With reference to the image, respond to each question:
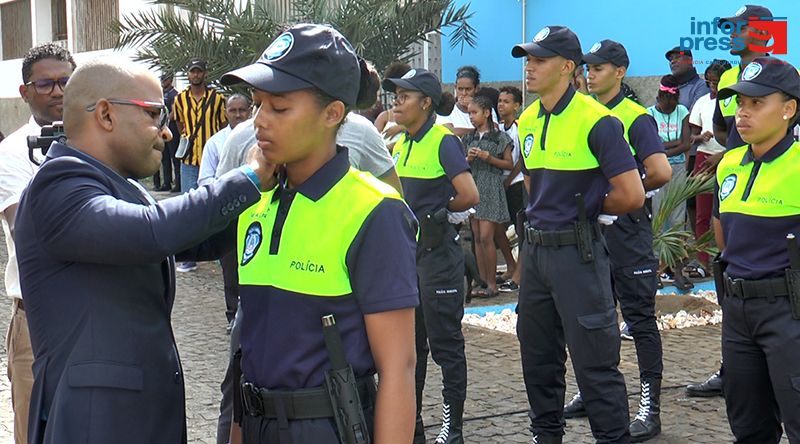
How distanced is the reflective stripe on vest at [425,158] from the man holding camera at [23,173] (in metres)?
2.20

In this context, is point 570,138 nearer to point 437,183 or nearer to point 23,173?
point 437,183

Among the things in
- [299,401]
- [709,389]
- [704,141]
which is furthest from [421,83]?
[704,141]

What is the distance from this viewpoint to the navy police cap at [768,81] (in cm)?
478

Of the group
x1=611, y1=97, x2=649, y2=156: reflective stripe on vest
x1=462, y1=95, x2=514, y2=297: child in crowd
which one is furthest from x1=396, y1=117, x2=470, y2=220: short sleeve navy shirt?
x1=462, y1=95, x2=514, y2=297: child in crowd

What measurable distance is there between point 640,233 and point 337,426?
4316 millimetres

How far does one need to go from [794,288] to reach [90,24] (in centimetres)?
2084

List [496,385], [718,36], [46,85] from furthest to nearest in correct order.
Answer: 1. [718,36]
2. [496,385]
3. [46,85]

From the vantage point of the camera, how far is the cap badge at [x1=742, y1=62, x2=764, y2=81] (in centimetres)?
485

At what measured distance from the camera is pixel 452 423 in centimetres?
589

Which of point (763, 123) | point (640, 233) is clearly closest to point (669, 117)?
point (640, 233)

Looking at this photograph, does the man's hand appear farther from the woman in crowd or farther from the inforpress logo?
the woman in crowd

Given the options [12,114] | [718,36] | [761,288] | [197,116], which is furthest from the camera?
[12,114]

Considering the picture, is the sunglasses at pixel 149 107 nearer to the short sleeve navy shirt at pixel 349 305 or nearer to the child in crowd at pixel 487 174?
the short sleeve navy shirt at pixel 349 305

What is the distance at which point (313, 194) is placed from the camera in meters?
2.88
